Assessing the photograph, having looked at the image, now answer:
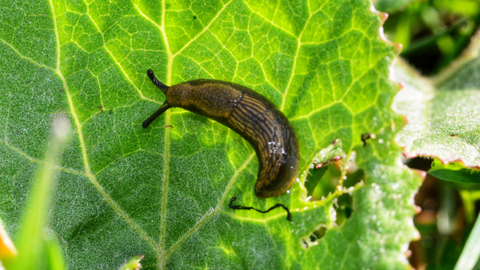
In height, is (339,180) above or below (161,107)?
below

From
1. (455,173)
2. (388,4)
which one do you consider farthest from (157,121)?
(388,4)

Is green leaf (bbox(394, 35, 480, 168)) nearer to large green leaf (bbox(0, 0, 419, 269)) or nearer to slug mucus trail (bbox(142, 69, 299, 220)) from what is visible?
large green leaf (bbox(0, 0, 419, 269))

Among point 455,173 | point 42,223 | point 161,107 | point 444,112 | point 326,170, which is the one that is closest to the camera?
point 42,223

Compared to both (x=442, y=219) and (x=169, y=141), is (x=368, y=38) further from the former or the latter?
(x=442, y=219)

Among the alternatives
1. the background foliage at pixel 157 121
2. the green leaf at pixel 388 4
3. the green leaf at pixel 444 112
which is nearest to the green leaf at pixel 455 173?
the green leaf at pixel 444 112

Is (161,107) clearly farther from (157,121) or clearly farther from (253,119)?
(253,119)

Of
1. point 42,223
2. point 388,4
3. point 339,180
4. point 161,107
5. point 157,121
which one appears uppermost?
point 388,4

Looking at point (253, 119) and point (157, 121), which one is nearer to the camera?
point (253, 119)

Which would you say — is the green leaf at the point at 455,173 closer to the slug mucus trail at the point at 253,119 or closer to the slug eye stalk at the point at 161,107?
the slug mucus trail at the point at 253,119

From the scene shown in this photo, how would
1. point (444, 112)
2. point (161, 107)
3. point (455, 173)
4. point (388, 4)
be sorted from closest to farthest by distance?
point (161, 107)
point (455, 173)
point (444, 112)
point (388, 4)
